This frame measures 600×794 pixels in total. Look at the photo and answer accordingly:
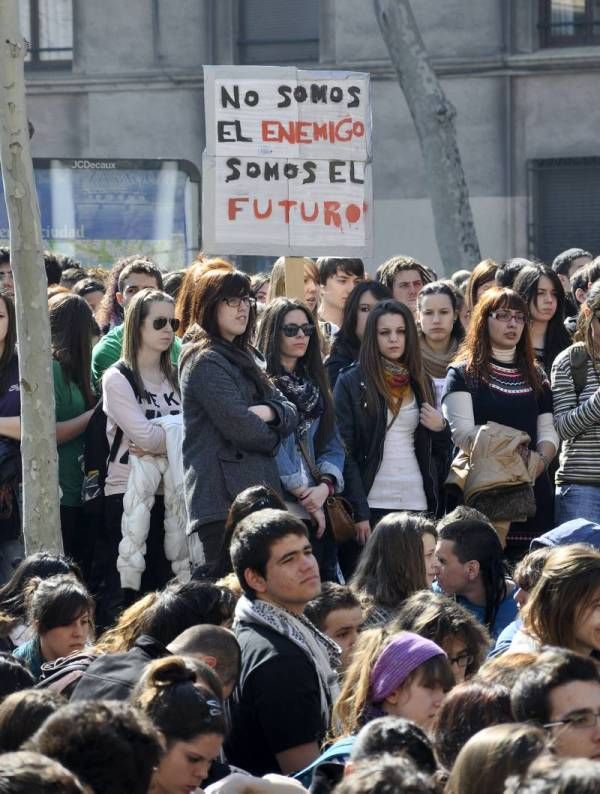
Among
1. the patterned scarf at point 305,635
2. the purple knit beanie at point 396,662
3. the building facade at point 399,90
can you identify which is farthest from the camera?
the building facade at point 399,90

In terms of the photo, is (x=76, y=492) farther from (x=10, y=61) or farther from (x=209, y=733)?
(x=209, y=733)

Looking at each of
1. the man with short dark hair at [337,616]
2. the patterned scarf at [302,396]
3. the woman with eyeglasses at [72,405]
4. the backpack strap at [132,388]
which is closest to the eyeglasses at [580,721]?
the man with short dark hair at [337,616]

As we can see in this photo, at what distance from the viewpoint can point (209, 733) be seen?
4352 mm

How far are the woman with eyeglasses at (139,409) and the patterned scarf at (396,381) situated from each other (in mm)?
980

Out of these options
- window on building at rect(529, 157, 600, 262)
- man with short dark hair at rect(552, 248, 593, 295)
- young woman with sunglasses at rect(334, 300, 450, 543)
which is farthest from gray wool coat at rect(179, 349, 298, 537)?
window on building at rect(529, 157, 600, 262)

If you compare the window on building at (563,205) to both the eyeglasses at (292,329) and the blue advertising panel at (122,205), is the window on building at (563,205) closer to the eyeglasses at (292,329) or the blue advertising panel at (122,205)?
the blue advertising panel at (122,205)

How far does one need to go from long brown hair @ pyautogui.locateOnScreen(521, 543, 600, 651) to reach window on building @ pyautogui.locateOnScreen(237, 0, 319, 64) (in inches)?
772

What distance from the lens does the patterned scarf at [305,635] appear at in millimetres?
5492

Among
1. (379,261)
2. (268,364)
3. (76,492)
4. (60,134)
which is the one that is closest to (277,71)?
(268,364)

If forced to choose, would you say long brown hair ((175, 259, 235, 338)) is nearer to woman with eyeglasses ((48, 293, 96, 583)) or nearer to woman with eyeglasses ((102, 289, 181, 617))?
woman with eyeglasses ((102, 289, 181, 617))

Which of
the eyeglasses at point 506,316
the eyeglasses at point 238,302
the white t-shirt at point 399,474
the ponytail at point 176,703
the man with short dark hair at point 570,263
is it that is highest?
the man with short dark hair at point 570,263

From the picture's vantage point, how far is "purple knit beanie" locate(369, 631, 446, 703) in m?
4.93

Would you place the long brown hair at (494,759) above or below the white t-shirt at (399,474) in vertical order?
below

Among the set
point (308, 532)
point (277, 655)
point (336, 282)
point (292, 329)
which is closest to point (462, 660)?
point (277, 655)
